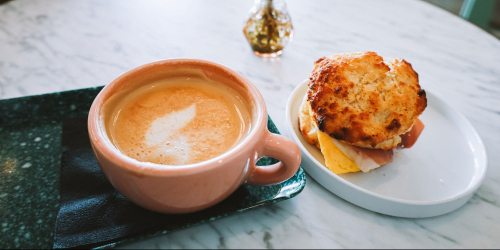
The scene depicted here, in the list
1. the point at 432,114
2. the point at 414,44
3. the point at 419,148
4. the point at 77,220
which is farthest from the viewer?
the point at 414,44

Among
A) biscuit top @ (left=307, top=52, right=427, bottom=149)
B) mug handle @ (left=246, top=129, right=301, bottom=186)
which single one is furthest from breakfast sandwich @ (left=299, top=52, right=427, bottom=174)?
mug handle @ (left=246, top=129, right=301, bottom=186)

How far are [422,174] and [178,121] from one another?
0.52 meters

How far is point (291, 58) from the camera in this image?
1.16 meters

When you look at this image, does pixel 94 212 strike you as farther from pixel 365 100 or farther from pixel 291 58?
pixel 291 58

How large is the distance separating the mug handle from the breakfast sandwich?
14cm

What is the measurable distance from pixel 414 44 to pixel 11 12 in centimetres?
147

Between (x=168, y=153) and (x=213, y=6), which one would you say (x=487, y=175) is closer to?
(x=168, y=153)

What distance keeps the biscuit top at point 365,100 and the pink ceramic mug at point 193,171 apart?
0.51 feet

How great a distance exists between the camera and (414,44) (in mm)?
1257

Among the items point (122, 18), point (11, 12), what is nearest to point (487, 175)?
point (122, 18)

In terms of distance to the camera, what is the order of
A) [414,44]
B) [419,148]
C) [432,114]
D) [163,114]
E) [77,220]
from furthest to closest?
[414,44] < [432,114] < [419,148] < [163,114] < [77,220]

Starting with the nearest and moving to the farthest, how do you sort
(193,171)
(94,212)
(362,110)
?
1. (193,171)
2. (94,212)
3. (362,110)

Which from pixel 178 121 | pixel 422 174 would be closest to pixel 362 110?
pixel 422 174

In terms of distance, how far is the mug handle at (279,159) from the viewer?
597mm
